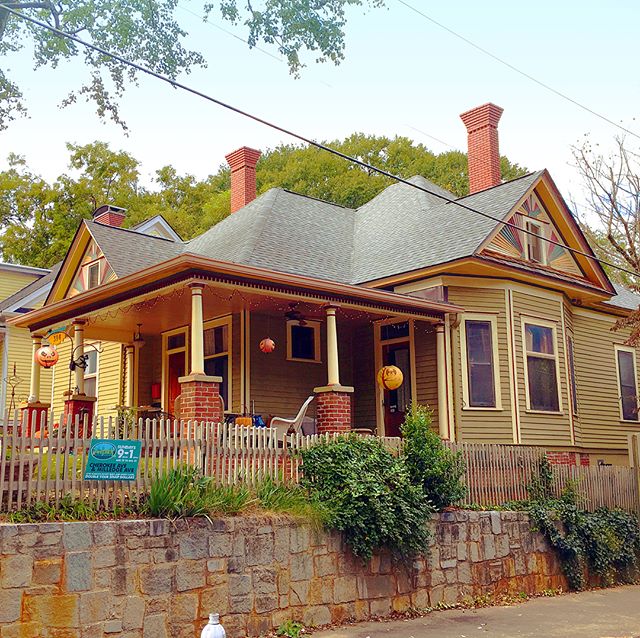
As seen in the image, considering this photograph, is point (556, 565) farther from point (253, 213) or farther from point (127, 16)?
point (127, 16)

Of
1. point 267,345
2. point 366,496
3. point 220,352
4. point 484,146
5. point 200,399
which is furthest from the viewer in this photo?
point 484,146

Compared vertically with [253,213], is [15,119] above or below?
above

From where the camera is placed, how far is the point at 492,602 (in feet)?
38.1

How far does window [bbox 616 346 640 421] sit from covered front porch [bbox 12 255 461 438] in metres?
7.18

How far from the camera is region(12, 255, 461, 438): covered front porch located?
12898mm

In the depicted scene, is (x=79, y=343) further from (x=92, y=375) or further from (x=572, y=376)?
(x=572, y=376)

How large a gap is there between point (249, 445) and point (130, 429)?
147 centimetres

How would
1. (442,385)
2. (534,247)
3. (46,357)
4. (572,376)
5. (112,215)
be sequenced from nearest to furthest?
(442,385), (46,357), (534,247), (572,376), (112,215)

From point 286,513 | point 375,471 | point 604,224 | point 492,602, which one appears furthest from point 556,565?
point 604,224

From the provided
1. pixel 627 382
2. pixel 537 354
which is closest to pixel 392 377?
pixel 537 354

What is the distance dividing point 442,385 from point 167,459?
725 centimetres

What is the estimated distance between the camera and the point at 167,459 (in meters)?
8.78

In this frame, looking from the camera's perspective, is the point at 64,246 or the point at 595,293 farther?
the point at 64,246

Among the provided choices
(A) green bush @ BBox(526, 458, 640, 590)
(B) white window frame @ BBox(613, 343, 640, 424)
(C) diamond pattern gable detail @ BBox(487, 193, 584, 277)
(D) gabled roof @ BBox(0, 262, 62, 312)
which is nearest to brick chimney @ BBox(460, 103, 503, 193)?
(C) diamond pattern gable detail @ BBox(487, 193, 584, 277)
